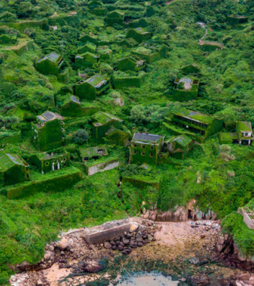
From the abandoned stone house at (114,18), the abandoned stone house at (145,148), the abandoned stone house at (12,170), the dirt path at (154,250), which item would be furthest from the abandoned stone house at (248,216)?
the abandoned stone house at (114,18)

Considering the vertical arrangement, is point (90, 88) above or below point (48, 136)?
above

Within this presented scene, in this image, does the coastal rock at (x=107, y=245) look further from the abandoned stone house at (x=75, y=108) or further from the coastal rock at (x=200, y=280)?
the abandoned stone house at (x=75, y=108)

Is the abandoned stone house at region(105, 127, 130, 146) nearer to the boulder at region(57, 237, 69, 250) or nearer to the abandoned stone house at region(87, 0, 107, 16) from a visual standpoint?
the boulder at region(57, 237, 69, 250)

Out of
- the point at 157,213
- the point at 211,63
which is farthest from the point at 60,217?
the point at 211,63

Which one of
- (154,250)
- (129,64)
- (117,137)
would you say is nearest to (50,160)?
(117,137)

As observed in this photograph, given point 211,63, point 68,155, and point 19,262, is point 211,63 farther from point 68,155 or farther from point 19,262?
point 19,262

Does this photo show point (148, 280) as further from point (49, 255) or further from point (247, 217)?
point (247, 217)
